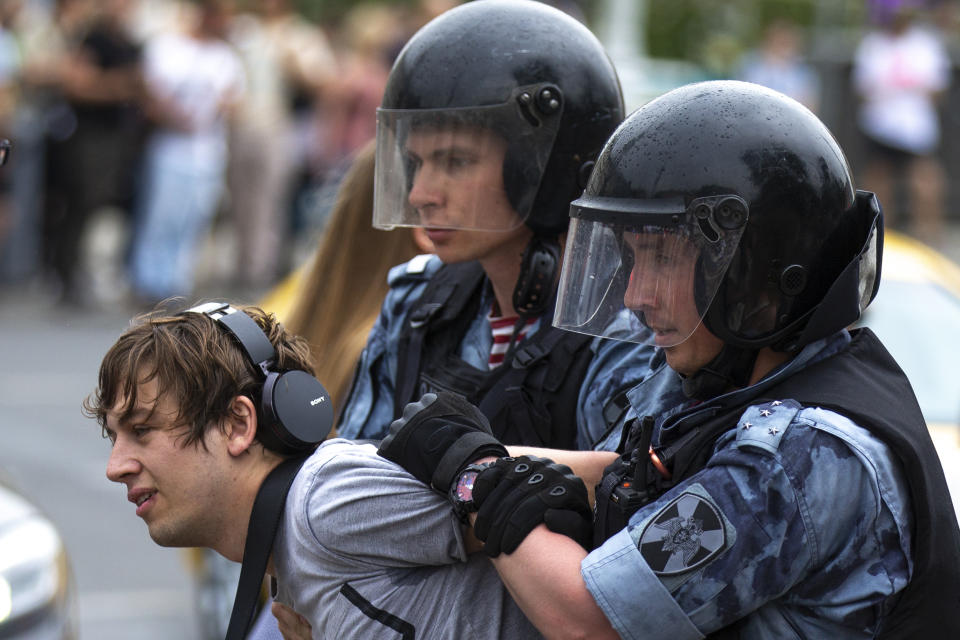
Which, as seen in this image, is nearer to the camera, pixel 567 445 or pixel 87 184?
pixel 567 445

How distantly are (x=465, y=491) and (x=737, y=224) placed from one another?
581 millimetres

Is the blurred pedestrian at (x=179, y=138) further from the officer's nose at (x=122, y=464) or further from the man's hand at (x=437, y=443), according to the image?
the man's hand at (x=437, y=443)

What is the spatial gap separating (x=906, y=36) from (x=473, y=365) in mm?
12129

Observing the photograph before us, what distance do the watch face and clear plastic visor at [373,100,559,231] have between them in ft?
2.65

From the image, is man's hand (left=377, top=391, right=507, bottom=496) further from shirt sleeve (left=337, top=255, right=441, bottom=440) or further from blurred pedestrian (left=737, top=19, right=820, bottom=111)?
blurred pedestrian (left=737, top=19, right=820, bottom=111)

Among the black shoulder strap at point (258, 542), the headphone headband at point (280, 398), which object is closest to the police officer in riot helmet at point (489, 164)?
the headphone headband at point (280, 398)

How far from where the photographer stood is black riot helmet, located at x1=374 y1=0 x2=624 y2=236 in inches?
113

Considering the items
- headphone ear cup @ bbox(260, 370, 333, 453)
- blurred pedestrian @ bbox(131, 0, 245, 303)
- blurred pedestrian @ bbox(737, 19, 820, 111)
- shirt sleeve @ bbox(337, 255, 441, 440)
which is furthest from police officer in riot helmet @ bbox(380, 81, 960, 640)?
blurred pedestrian @ bbox(737, 19, 820, 111)

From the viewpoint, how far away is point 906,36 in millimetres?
13930

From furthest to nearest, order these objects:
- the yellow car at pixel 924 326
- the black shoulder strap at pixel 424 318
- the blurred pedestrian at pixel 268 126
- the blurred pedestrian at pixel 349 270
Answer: the blurred pedestrian at pixel 268 126 → the yellow car at pixel 924 326 → the blurred pedestrian at pixel 349 270 → the black shoulder strap at pixel 424 318

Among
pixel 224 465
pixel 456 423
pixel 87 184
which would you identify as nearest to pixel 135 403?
pixel 224 465

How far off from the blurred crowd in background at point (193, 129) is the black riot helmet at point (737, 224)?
8926 mm

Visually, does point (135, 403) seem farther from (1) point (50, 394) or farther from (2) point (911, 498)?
(1) point (50, 394)

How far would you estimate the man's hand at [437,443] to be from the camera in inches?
85.9
